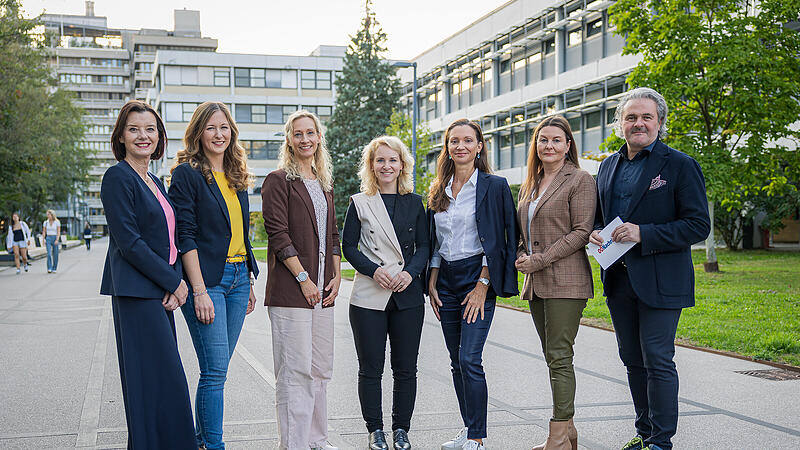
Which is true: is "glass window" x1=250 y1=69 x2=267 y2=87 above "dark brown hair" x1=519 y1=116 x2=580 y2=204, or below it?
above

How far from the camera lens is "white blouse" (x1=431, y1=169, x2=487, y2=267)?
4953mm

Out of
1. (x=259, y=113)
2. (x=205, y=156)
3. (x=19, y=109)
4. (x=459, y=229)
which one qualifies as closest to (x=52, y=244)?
(x=19, y=109)

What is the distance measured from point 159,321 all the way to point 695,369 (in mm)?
5928

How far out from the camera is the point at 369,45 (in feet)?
132

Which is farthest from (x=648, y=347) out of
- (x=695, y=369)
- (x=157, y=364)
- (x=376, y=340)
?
(x=695, y=369)

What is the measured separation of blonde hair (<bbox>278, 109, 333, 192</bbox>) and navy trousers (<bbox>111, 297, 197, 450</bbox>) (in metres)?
1.35

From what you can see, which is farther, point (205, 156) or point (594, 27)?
point (594, 27)

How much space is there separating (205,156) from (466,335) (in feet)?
6.94

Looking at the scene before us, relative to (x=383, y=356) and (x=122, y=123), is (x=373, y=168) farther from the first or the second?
(x=122, y=123)

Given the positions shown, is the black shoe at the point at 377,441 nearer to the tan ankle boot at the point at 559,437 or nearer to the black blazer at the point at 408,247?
the black blazer at the point at 408,247

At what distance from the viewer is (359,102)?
3916 cm

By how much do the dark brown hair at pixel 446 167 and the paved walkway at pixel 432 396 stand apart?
1729mm

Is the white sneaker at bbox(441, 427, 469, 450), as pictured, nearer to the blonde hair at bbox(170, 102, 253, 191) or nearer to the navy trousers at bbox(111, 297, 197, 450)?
the navy trousers at bbox(111, 297, 197, 450)

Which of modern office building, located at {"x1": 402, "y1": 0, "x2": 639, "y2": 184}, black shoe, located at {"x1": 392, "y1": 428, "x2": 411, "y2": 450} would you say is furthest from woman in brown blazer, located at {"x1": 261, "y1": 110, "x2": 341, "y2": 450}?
modern office building, located at {"x1": 402, "y1": 0, "x2": 639, "y2": 184}
